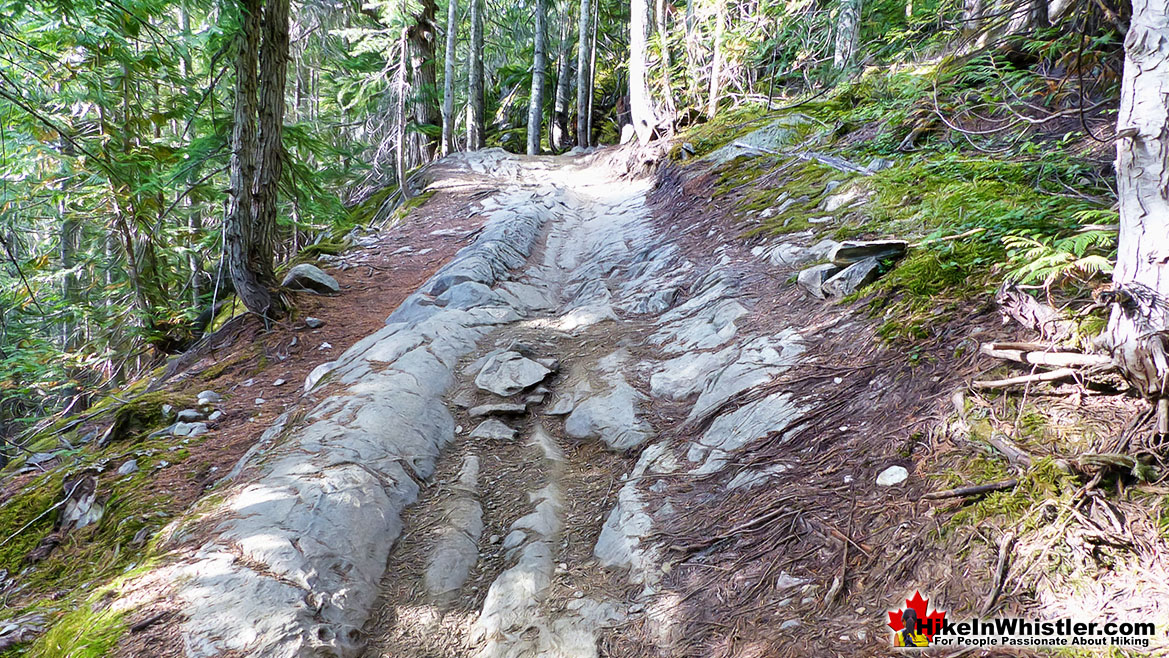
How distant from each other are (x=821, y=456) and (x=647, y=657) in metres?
1.50

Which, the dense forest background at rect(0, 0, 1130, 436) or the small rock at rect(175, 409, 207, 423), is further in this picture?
the small rock at rect(175, 409, 207, 423)

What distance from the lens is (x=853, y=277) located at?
4887 mm

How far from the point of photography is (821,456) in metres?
3.44

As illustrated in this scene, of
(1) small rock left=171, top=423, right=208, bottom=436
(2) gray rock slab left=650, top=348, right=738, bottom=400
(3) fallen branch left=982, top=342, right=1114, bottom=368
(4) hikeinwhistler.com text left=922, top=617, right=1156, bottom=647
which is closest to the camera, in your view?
(4) hikeinwhistler.com text left=922, top=617, right=1156, bottom=647

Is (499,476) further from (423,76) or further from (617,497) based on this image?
(423,76)

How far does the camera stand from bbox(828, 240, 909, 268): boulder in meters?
4.86

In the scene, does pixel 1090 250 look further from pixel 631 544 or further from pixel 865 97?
pixel 865 97

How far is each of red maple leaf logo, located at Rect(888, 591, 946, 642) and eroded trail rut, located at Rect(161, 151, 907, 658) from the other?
446mm

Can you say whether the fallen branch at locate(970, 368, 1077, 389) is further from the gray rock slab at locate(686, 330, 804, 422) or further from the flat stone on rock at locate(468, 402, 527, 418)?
the flat stone on rock at locate(468, 402, 527, 418)

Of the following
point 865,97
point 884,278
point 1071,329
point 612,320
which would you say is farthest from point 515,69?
point 1071,329

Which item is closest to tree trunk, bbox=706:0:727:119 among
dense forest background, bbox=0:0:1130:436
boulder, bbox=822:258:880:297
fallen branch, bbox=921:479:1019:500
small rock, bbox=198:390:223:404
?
dense forest background, bbox=0:0:1130:436

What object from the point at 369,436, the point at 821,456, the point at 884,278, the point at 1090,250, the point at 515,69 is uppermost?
the point at 515,69

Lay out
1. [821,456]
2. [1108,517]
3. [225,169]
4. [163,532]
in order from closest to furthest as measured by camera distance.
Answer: [1108,517]
[821,456]
[163,532]
[225,169]

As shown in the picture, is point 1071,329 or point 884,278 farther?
point 884,278
